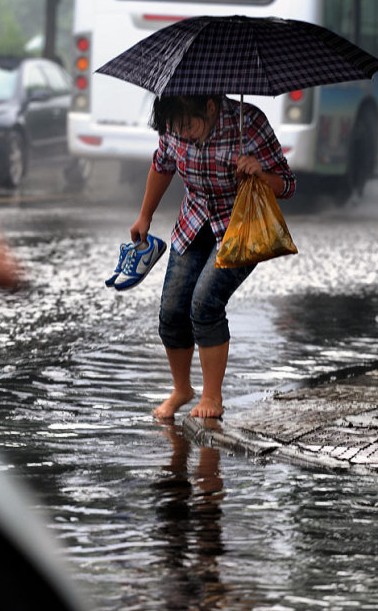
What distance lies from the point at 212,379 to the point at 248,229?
78cm

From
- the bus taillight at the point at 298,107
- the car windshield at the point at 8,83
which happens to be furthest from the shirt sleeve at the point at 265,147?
the car windshield at the point at 8,83

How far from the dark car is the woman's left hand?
51.0 ft

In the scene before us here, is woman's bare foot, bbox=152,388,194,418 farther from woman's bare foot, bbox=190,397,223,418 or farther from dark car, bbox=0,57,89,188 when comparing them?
dark car, bbox=0,57,89,188

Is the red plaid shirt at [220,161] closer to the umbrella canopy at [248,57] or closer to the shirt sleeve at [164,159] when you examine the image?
the shirt sleeve at [164,159]

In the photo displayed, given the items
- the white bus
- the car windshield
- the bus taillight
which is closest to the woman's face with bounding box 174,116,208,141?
the white bus

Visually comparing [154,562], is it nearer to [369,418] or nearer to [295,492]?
[295,492]

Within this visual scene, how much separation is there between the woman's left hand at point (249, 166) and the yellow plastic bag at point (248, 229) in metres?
0.04

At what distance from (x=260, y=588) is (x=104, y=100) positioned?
15.7 metres

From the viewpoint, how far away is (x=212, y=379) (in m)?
7.26

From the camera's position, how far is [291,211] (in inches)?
811

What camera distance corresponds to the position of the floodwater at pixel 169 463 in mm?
4750

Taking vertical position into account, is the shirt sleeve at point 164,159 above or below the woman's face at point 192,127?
below

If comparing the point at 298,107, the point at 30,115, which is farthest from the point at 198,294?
the point at 30,115

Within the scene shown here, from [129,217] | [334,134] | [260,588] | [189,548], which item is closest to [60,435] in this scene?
[189,548]
